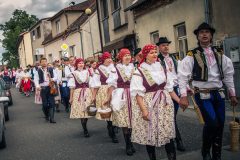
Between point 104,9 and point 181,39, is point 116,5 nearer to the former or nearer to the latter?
point 104,9

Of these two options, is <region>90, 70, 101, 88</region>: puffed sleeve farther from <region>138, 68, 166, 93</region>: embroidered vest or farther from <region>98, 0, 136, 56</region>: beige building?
<region>98, 0, 136, 56</region>: beige building

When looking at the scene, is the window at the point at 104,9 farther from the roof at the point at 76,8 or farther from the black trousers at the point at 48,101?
the black trousers at the point at 48,101

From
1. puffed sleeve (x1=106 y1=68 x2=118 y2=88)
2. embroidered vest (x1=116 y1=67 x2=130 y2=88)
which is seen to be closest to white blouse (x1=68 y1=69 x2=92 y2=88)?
puffed sleeve (x1=106 y1=68 x2=118 y2=88)

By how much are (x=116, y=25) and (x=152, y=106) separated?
54.4ft

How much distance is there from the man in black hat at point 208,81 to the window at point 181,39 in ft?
31.2

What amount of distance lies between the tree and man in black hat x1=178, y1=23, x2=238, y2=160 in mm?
69456

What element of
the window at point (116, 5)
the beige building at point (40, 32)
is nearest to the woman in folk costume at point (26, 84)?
the window at point (116, 5)

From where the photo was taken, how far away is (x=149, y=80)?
16.8 feet

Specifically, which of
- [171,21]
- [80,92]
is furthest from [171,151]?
[171,21]

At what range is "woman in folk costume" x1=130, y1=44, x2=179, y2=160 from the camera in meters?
5.05

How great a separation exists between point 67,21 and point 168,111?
31.6m

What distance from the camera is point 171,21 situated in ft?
49.5

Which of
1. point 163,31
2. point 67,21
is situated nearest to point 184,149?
point 163,31

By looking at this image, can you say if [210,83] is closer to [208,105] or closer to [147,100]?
[208,105]
